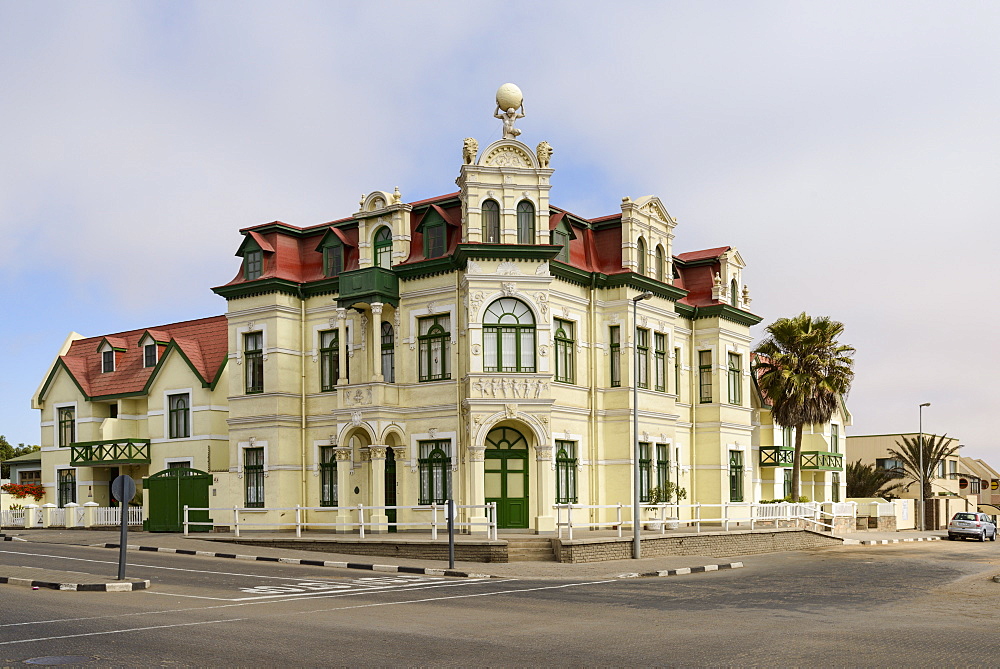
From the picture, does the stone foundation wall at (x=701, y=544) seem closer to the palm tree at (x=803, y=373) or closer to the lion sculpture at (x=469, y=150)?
the palm tree at (x=803, y=373)

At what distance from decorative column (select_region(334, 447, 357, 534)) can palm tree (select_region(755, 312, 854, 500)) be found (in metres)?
21.3

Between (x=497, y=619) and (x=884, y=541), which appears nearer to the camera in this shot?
(x=497, y=619)

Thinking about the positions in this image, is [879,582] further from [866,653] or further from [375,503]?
[375,503]

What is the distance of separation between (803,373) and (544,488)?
63.7 feet

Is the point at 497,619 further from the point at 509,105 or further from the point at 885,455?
the point at 885,455

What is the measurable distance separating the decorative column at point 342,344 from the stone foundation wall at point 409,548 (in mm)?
5854

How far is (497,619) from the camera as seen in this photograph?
16.1m

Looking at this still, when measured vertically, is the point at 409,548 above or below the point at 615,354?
below

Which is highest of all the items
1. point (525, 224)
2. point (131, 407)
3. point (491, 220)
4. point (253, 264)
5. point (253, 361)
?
point (491, 220)

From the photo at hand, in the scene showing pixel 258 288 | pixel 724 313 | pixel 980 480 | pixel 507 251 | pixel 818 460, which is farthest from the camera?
pixel 980 480

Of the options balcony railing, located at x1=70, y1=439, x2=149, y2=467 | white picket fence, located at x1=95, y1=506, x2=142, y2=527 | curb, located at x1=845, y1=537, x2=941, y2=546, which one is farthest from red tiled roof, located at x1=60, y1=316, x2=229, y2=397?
curb, located at x1=845, y1=537, x2=941, y2=546

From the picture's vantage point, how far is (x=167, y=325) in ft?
153

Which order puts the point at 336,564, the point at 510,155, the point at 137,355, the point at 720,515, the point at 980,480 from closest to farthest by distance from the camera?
the point at 336,564 → the point at 510,155 → the point at 720,515 → the point at 137,355 → the point at 980,480

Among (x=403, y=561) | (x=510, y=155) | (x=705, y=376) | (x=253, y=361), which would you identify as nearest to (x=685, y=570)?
(x=403, y=561)
